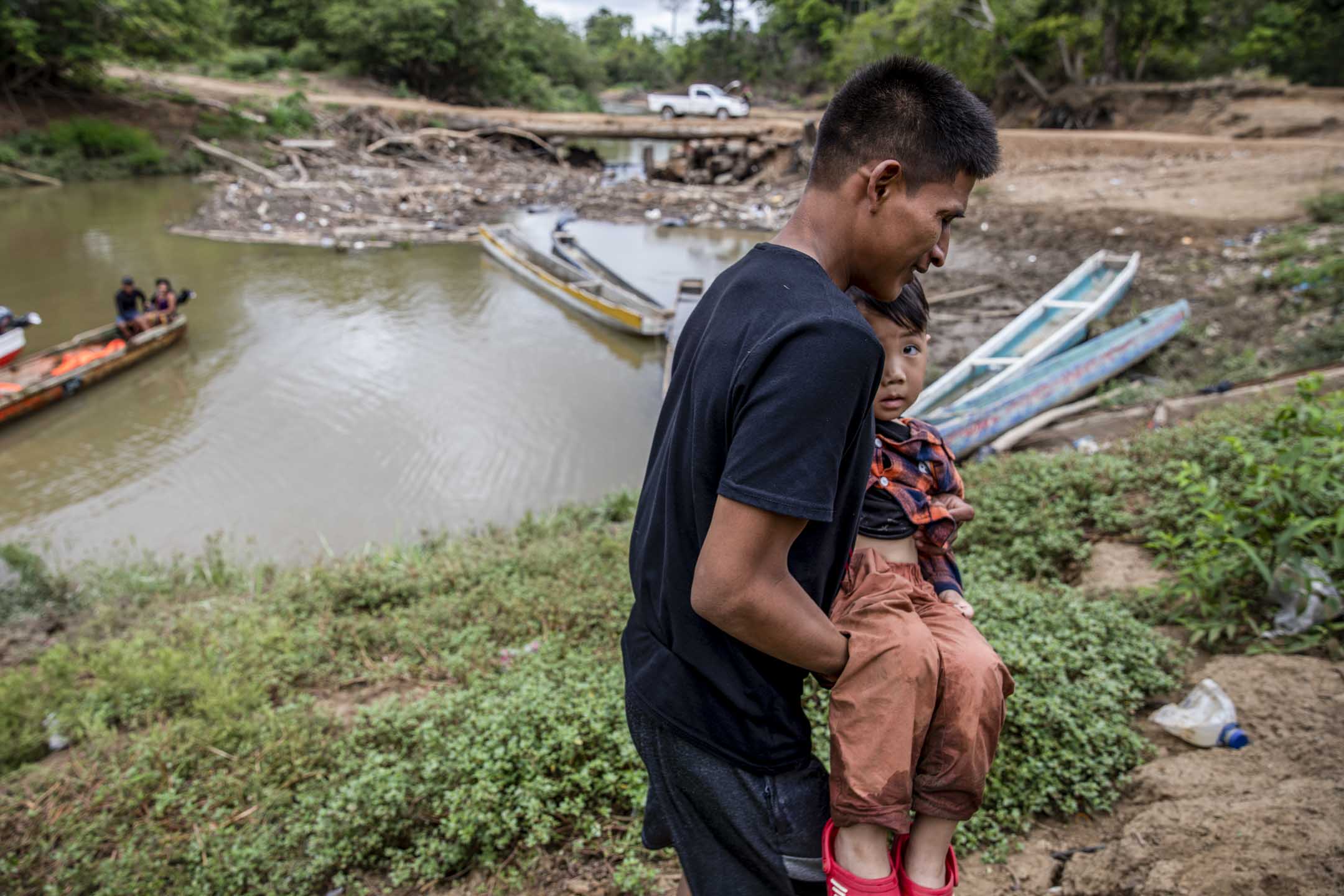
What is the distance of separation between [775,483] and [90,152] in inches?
1233

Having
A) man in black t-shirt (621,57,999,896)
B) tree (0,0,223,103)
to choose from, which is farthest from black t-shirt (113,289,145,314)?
tree (0,0,223,103)

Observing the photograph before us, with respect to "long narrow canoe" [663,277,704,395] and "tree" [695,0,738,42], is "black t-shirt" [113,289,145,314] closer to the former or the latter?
"long narrow canoe" [663,277,704,395]

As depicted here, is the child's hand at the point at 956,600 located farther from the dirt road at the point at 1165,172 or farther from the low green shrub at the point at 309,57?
the low green shrub at the point at 309,57

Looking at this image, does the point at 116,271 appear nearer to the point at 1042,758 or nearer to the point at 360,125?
the point at 360,125

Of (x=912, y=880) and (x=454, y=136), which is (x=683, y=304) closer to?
(x=912, y=880)

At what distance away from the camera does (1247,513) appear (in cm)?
343

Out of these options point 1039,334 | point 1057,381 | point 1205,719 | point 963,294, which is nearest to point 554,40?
point 963,294

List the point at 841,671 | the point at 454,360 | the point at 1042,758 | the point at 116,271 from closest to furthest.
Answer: the point at 841,671 < the point at 1042,758 < the point at 454,360 < the point at 116,271

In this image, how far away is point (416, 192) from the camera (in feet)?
74.9

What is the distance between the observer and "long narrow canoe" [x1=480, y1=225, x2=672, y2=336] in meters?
12.3

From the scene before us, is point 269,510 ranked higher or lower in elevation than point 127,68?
lower


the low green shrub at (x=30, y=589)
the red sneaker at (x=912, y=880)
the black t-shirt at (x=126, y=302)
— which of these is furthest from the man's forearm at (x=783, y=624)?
the black t-shirt at (x=126, y=302)

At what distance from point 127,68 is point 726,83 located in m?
36.8

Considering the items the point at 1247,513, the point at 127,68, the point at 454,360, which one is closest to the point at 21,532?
the point at 454,360
